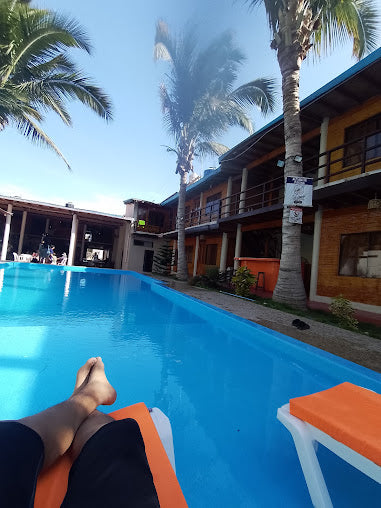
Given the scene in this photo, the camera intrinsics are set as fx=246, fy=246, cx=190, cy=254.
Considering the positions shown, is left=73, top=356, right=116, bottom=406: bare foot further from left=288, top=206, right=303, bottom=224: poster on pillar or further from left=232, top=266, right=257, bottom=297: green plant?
left=232, top=266, right=257, bottom=297: green plant

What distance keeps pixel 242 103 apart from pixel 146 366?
1159 centimetres

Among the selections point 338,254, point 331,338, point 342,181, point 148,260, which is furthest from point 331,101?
point 148,260

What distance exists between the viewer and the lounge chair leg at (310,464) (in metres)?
1.14

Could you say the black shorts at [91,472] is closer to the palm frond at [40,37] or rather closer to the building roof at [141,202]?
the palm frond at [40,37]

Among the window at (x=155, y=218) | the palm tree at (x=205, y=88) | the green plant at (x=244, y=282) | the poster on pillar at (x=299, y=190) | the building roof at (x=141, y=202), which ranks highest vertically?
the palm tree at (x=205, y=88)

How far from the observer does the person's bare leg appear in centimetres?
95

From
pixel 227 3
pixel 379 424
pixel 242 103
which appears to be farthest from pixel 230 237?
pixel 379 424

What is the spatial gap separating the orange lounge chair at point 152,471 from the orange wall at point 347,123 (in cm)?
843

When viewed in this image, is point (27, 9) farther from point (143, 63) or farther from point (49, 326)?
point (49, 326)

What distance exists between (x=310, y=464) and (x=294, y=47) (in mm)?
8692

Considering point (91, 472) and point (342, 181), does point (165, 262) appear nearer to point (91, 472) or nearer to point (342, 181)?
point (342, 181)

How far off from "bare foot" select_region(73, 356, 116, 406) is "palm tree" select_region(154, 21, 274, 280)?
11499 millimetres

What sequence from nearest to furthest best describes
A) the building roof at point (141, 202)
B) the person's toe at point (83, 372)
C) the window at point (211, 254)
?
the person's toe at point (83, 372) → the window at point (211, 254) → the building roof at point (141, 202)

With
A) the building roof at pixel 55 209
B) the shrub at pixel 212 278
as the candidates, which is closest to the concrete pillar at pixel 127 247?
the building roof at pixel 55 209
